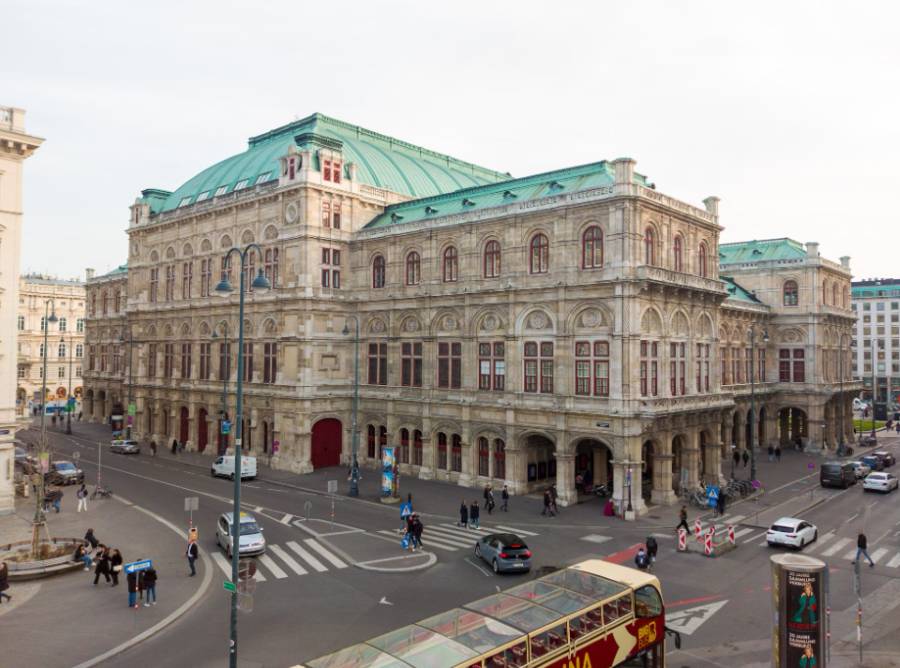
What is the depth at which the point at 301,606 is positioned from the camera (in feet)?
72.9

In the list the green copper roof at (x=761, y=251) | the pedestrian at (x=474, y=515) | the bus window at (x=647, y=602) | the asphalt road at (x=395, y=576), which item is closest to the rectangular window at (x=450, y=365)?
the asphalt road at (x=395, y=576)

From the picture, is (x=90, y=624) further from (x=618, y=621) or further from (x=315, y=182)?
(x=315, y=182)

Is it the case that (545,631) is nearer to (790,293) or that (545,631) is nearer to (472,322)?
(472,322)

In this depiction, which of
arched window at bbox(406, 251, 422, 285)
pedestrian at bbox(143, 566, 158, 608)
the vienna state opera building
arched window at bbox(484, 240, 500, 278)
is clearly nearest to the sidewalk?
pedestrian at bbox(143, 566, 158, 608)

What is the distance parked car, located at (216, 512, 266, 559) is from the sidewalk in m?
1.87

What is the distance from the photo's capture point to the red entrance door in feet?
168

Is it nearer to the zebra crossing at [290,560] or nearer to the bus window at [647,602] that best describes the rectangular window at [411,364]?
the zebra crossing at [290,560]

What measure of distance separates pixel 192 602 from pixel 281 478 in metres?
25.3

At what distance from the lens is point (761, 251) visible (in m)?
70.3

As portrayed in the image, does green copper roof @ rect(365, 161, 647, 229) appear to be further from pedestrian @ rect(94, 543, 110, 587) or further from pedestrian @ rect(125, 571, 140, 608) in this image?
pedestrian @ rect(125, 571, 140, 608)

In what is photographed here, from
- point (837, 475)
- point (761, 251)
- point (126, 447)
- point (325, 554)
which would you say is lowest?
point (325, 554)

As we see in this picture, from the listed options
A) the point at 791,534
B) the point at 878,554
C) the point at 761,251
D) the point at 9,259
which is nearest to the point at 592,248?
the point at 791,534

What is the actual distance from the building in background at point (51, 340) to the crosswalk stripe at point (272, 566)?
80.7 m

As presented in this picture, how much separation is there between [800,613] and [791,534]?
17.5 m
